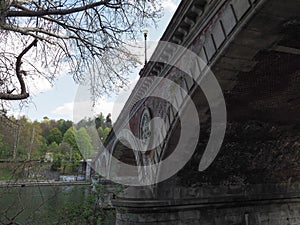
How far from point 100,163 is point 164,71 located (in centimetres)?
2748

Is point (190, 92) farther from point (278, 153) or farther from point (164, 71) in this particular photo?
point (278, 153)

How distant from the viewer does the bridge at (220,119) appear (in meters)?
5.06

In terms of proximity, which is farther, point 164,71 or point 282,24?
point 164,71

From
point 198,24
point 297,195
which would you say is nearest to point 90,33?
point 198,24

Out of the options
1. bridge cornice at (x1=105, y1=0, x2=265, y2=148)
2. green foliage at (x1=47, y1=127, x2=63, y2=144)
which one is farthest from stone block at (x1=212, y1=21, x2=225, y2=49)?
green foliage at (x1=47, y1=127, x2=63, y2=144)

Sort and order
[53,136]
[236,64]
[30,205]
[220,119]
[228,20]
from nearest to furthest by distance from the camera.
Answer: [30,205] → [228,20] → [236,64] → [220,119] → [53,136]

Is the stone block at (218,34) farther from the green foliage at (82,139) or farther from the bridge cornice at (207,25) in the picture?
the green foliage at (82,139)

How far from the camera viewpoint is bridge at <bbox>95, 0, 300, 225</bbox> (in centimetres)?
506

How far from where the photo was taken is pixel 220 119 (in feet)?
25.7

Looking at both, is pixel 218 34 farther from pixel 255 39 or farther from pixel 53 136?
pixel 53 136

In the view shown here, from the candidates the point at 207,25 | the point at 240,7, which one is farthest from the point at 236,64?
Result: the point at 240,7

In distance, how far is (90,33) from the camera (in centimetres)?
473

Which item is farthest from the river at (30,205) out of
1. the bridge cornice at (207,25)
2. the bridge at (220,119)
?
the bridge cornice at (207,25)

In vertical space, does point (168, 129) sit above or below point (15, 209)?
above
